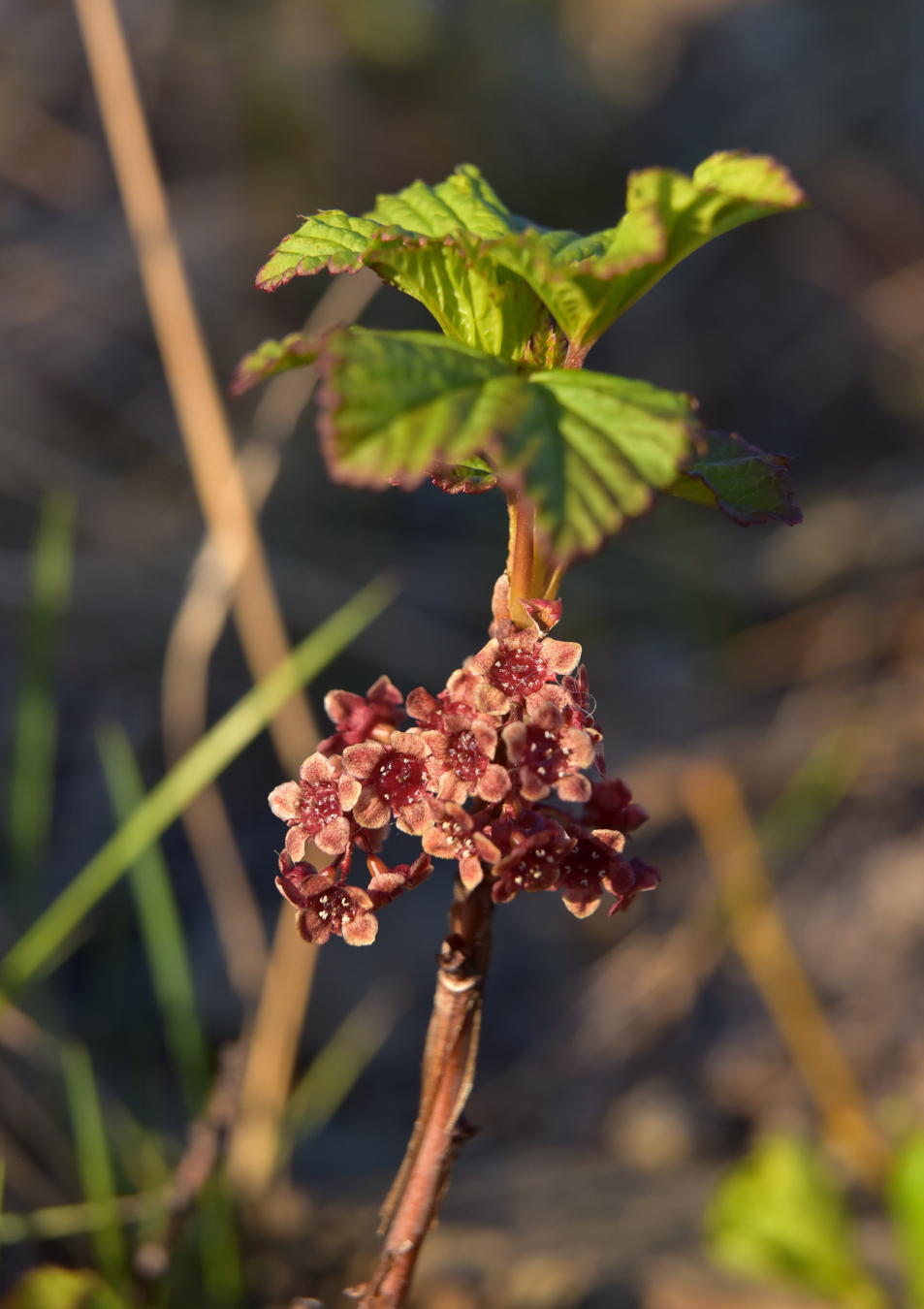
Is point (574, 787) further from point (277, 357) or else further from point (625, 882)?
point (277, 357)

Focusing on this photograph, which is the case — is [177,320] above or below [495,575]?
below

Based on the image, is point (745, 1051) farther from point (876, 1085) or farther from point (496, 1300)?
point (496, 1300)

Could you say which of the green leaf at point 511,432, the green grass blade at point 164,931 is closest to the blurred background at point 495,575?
the green grass blade at point 164,931

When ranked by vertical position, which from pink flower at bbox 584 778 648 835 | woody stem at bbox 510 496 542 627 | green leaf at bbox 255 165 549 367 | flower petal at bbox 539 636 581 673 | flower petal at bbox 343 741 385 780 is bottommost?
pink flower at bbox 584 778 648 835

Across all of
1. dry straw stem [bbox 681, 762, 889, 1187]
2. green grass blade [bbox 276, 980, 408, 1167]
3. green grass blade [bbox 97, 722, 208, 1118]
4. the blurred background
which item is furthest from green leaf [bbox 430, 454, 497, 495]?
dry straw stem [bbox 681, 762, 889, 1187]

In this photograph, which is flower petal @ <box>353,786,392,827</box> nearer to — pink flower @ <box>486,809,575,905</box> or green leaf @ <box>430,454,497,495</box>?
pink flower @ <box>486,809,575,905</box>

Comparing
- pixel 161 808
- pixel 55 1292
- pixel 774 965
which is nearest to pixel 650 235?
pixel 161 808

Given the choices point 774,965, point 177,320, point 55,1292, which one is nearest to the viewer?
point 55,1292
